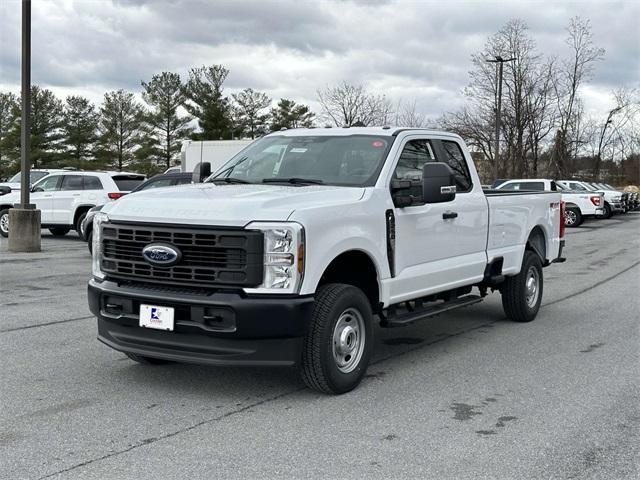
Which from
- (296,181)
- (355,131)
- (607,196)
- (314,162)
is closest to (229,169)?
(314,162)

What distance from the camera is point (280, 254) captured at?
197 inches

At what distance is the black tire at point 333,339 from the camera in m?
5.24

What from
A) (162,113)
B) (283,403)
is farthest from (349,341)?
(162,113)

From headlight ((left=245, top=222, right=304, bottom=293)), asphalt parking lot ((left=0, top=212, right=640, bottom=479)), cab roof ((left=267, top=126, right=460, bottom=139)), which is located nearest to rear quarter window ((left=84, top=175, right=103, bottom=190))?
asphalt parking lot ((left=0, top=212, right=640, bottom=479))

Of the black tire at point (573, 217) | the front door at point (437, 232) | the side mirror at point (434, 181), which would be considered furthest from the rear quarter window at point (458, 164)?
the black tire at point (573, 217)

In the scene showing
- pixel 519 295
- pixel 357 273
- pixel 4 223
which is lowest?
pixel 519 295

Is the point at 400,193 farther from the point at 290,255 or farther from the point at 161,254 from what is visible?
the point at 161,254

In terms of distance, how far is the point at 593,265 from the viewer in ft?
49.8

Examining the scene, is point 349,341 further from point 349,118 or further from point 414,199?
point 349,118

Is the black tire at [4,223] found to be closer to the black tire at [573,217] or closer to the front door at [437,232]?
the front door at [437,232]

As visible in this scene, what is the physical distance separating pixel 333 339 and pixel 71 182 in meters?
15.2

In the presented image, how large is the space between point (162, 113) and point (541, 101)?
Answer: 33763 mm

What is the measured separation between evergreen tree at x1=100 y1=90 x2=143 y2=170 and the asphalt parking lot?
209 ft

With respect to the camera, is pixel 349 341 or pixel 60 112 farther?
pixel 60 112
